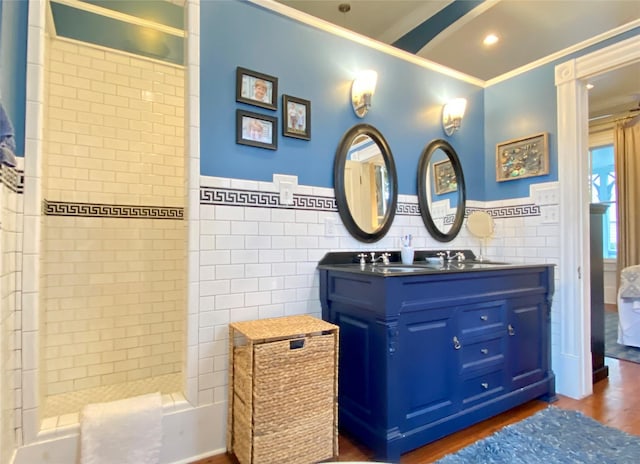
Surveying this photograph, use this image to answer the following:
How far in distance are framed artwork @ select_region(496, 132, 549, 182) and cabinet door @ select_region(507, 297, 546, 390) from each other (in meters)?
1.01

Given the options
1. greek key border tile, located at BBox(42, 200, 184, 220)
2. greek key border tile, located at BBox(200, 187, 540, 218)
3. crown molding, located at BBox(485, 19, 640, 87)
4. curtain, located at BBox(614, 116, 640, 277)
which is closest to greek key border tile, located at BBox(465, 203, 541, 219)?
greek key border tile, located at BBox(200, 187, 540, 218)

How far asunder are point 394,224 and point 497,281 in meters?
0.78

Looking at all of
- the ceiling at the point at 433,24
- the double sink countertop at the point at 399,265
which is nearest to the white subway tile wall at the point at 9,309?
the double sink countertop at the point at 399,265

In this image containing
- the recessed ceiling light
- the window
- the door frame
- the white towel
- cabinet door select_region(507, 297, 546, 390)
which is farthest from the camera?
the window

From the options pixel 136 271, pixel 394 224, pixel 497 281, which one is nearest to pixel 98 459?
pixel 136 271

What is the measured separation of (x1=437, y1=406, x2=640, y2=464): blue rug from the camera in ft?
5.76

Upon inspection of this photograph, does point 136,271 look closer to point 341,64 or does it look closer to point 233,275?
point 233,275

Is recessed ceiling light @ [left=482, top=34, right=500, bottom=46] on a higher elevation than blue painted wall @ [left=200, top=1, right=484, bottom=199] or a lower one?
higher

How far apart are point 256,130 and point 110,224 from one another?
1394mm

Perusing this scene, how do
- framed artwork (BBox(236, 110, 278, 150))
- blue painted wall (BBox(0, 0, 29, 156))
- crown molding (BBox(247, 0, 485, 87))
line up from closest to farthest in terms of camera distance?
blue painted wall (BBox(0, 0, 29, 156))
framed artwork (BBox(236, 110, 278, 150))
crown molding (BBox(247, 0, 485, 87))

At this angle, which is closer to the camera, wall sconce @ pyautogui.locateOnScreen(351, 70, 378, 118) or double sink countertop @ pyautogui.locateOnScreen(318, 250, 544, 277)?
double sink countertop @ pyautogui.locateOnScreen(318, 250, 544, 277)

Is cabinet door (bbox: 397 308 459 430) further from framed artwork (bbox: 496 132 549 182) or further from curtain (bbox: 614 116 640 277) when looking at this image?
curtain (bbox: 614 116 640 277)

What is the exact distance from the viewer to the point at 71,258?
2471mm

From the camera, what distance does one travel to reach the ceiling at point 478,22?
3.05m
